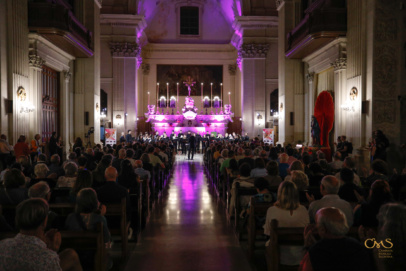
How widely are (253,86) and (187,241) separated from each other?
24.2m

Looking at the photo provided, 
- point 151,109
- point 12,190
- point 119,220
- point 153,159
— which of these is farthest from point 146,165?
point 151,109

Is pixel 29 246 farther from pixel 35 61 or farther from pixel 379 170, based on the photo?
pixel 35 61

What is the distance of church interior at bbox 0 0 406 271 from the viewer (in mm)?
7061

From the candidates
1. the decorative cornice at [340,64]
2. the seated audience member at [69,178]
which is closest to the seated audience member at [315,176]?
the seated audience member at [69,178]

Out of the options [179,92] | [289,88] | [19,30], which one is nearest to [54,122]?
[19,30]

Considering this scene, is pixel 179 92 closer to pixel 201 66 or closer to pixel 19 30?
pixel 201 66

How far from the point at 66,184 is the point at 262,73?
24879 millimetres

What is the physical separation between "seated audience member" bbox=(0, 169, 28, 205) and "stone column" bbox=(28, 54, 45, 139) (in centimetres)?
986

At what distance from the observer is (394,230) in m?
3.39

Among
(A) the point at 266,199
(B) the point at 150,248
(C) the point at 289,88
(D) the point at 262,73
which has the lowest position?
(B) the point at 150,248

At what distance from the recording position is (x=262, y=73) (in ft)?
98.2

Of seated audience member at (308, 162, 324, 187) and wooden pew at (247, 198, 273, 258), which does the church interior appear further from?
seated audience member at (308, 162, 324, 187)

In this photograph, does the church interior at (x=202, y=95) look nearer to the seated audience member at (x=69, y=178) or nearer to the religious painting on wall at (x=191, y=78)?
the religious painting on wall at (x=191, y=78)

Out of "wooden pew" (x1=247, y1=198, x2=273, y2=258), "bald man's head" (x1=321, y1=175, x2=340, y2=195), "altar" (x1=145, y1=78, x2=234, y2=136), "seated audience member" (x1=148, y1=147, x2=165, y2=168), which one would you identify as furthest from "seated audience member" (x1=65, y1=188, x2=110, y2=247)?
"altar" (x1=145, y1=78, x2=234, y2=136)
